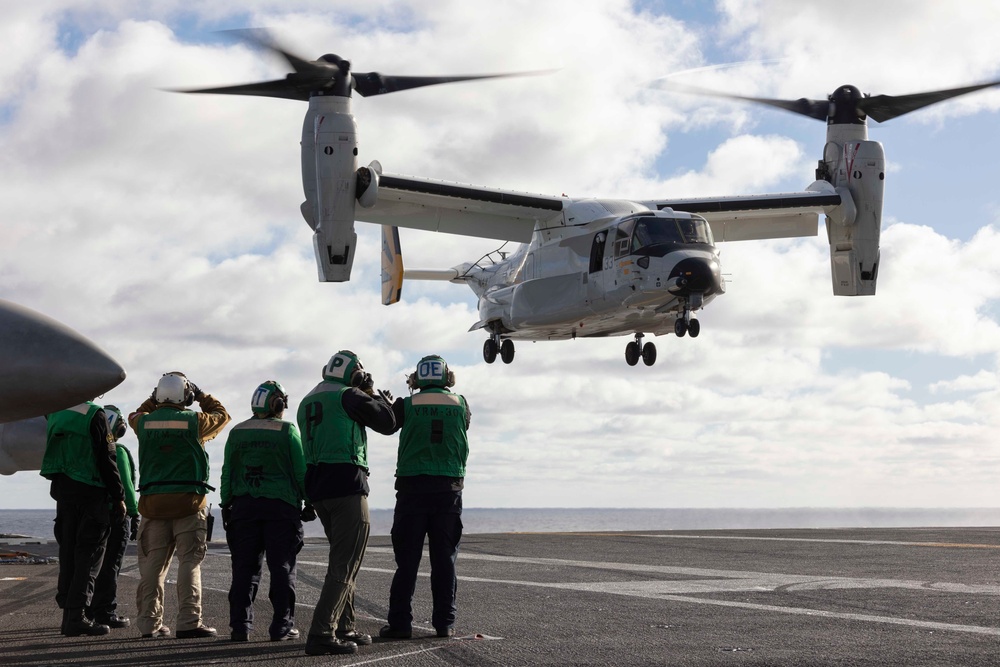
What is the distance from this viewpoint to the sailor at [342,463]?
8.01 meters

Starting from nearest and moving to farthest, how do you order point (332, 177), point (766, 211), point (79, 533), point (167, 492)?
1. point (167, 492)
2. point (79, 533)
3. point (332, 177)
4. point (766, 211)

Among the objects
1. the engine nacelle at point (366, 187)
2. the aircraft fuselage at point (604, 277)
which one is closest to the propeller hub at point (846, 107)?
the aircraft fuselage at point (604, 277)

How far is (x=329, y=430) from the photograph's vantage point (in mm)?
8133

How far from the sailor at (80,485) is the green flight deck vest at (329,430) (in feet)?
7.37

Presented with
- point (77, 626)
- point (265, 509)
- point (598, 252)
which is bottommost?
point (77, 626)

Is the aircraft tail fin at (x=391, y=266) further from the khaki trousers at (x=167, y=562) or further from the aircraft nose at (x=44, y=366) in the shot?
the aircraft nose at (x=44, y=366)

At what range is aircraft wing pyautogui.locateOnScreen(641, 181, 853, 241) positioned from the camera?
31875mm

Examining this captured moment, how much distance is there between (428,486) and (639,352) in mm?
24208

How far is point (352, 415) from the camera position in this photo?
26.6ft

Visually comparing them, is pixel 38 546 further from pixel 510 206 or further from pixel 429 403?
pixel 429 403

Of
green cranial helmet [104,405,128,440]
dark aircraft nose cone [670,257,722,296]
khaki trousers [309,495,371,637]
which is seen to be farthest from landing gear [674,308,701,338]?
khaki trousers [309,495,371,637]

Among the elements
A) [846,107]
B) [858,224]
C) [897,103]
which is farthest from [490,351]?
[897,103]

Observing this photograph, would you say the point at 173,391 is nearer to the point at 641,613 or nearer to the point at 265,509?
the point at 265,509

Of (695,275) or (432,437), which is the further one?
(695,275)
